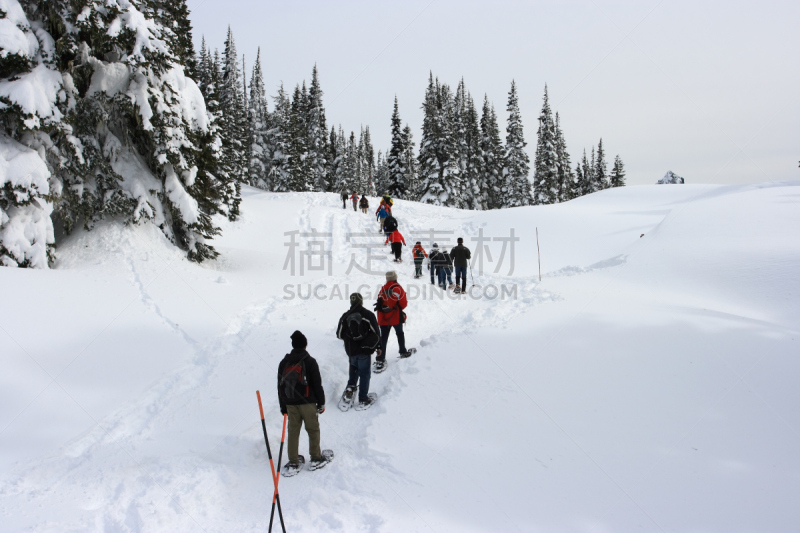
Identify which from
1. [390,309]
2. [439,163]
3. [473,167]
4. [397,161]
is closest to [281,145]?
[397,161]

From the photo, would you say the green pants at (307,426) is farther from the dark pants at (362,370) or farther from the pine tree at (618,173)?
the pine tree at (618,173)

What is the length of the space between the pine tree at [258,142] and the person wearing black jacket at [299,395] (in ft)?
154

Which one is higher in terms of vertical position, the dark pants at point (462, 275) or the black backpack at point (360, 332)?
the dark pants at point (462, 275)

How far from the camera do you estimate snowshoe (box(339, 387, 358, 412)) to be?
6371mm

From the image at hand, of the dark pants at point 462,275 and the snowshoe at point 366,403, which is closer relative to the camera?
the snowshoe at point 366,403

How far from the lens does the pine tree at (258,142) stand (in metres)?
49.1

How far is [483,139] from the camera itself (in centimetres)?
4981

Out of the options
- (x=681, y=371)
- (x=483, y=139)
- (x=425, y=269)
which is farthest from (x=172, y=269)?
(x=483, y=139)

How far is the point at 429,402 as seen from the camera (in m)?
6.24

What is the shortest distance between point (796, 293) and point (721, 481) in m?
6.38

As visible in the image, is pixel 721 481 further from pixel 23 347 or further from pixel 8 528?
pixel 23 347

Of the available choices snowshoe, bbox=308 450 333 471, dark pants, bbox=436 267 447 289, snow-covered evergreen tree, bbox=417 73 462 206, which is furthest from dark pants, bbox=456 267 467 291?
snow-covered evergreen tree, bbox=417 73 462 206

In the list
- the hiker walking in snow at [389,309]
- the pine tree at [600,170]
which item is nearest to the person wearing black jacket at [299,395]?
the hiker walking in snow at [389,309]

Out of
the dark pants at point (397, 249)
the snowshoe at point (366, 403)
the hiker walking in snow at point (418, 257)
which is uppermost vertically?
the dark pants at point (397, 249)
